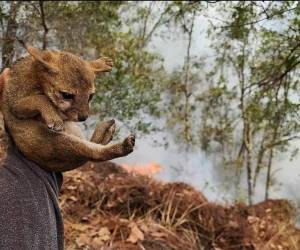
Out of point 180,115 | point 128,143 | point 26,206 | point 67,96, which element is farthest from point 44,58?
point 180,115

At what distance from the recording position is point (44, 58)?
→ 10.3 ft

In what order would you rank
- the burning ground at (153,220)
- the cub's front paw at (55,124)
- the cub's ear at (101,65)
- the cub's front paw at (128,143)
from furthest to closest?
the burning ground at (153,220), the cub's ear at (101,65), the cub's front paw at (55,124), the cub's front paw at (128,143)

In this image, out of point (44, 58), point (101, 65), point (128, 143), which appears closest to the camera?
point (128, 143)

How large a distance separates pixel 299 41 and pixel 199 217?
2.74 m

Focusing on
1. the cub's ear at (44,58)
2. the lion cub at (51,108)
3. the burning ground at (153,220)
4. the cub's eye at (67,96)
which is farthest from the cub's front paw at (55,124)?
the burning ground at (153,220)

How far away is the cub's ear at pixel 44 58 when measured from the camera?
307 cm

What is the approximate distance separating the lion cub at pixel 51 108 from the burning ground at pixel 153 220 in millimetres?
3696

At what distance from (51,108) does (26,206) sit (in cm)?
50

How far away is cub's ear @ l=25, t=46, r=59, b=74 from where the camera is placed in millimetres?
3074

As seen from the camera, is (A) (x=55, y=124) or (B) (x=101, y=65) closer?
(A) (x=55, y=124)

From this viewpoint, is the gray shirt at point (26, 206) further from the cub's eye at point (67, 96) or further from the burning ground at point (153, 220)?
the burning ground at point (153, 220)

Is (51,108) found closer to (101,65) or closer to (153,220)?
(101,65)

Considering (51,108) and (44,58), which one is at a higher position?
(44,58)

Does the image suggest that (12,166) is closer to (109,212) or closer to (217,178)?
(109,212)
